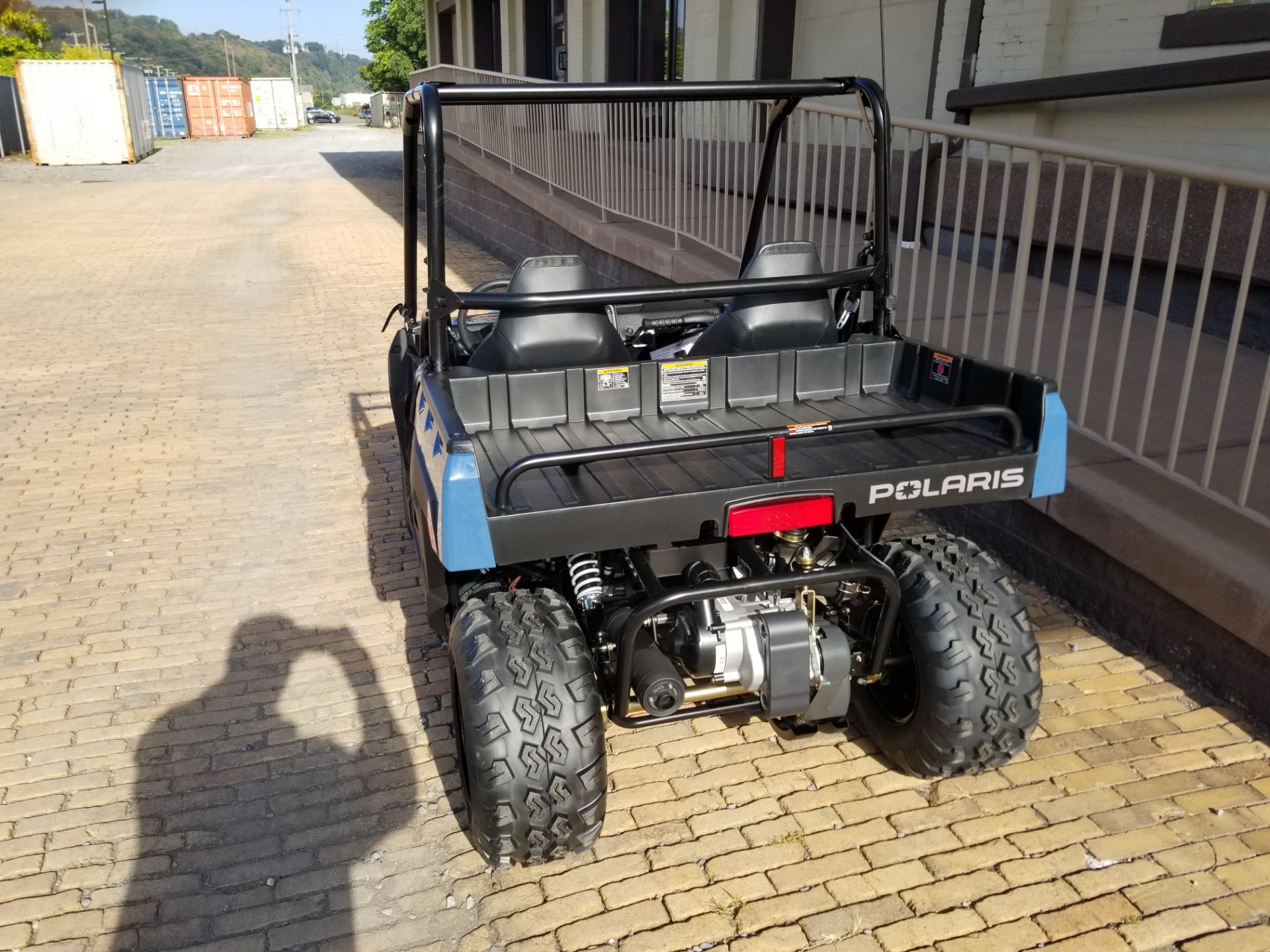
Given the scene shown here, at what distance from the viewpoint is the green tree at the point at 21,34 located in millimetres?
37531

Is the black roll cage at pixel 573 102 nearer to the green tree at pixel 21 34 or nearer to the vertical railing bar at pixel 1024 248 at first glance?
the vertical railing bar at pixel 1024 248

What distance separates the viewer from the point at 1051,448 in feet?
9.68

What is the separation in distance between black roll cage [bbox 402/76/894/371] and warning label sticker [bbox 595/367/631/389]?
9.9 inches

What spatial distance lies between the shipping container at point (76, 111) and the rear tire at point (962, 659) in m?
29.8

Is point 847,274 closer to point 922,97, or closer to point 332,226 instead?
point 922,97

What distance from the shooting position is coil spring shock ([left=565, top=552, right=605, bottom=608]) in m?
3.15

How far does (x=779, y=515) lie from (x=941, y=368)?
3.51ft

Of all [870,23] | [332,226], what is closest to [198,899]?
[870,23]

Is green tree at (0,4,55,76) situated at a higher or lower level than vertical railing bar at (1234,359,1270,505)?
higher

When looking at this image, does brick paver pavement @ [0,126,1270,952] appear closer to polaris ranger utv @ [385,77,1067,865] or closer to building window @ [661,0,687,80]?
polaris ranger utv @ [385,77,1067,865]

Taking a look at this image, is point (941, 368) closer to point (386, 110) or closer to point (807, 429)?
point (807, 429)

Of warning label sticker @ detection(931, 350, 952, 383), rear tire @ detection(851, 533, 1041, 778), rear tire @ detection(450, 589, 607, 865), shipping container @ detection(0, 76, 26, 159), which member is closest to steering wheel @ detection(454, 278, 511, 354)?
rear tire @ detection(450, 589, 607, 865)

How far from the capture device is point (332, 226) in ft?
52.3

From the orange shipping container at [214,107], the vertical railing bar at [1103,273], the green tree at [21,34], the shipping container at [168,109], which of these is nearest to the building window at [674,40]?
the vertical railing bar at [1103,273]
